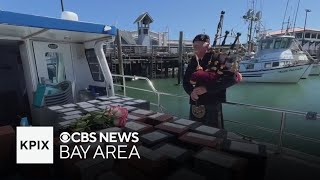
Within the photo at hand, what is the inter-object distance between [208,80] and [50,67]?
13.5 feet

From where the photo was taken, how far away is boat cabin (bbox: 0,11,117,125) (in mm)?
4730

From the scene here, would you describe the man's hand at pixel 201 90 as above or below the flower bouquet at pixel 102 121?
above

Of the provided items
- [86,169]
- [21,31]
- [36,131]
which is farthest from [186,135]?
[21,31]

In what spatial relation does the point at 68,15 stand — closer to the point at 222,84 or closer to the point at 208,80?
the point at 208,80

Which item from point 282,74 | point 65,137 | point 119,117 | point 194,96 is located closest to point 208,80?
point 194,96

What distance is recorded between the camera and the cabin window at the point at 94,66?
5.79 m

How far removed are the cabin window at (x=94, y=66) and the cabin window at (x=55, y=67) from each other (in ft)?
2.23

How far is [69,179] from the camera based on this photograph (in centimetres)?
203

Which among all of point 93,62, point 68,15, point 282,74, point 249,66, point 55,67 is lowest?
point 282,74

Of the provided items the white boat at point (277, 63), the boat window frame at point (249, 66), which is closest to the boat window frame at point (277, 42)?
the white boat at point (277, 63)

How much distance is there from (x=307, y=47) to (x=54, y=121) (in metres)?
66.1

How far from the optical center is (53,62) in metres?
5.53

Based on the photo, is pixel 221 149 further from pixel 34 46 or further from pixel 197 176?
pixel 34 46

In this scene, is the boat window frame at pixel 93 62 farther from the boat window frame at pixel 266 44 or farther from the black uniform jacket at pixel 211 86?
the boat window frame at pixel 266 44
